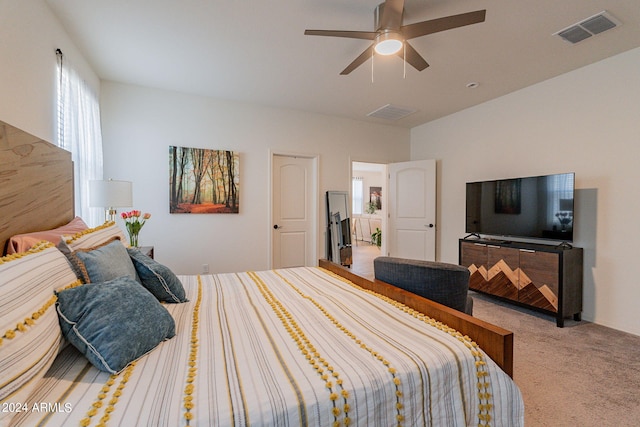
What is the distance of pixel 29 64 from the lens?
1.87 meters

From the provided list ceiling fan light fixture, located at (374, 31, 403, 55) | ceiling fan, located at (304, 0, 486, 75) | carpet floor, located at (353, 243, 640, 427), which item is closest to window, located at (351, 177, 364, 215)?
carpet floor, located at (353, 243, 640, 427)

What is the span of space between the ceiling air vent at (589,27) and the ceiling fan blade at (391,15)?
1.58 meters

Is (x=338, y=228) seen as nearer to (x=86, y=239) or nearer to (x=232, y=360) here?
(x=86, y=239)

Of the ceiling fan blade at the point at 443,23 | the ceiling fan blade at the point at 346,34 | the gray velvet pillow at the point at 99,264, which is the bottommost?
the gray velvet pillow at the point at 99,264

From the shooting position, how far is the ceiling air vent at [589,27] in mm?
2201

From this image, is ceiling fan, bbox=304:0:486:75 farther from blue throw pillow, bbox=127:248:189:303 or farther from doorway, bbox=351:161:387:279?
doorway, bbox=351:161:387:279

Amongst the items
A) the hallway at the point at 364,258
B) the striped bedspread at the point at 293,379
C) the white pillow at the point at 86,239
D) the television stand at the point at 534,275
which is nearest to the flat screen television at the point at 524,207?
the television stand at the point at 534,275

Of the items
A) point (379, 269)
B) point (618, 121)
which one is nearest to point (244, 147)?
point (379, 269)

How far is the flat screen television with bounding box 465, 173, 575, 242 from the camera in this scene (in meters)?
2.97

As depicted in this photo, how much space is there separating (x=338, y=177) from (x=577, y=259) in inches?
125

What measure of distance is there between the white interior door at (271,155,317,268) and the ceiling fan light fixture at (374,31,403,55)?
2.48 m

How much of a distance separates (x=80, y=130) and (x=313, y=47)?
7.53 ft

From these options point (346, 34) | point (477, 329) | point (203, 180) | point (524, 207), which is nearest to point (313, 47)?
point (346, 34)

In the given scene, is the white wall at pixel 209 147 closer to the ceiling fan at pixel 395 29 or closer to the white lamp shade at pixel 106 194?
the white lamp shade at pixel 106 194
